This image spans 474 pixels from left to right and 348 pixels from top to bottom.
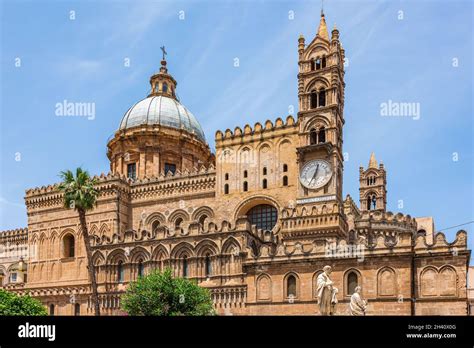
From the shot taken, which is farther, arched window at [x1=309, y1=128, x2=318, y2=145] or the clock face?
arched window at [x1=309, y1=128, x2=318, y2=145]

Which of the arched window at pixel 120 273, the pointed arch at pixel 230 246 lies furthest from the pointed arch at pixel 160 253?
the pointed arch at pixel 230 246

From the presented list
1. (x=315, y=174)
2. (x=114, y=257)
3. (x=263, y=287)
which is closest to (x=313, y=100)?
(x=315, y=174)

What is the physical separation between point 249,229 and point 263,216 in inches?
311

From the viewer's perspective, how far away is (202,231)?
159 feet

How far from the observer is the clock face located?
168 ft

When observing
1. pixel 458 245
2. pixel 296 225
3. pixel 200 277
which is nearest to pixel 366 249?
pixel 458 245

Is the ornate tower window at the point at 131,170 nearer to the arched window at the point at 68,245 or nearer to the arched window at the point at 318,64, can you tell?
the arched window at the point at 68,245

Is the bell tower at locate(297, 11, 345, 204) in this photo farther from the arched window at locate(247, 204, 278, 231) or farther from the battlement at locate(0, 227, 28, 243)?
the battlement at locate(0, 227, 28, 243)

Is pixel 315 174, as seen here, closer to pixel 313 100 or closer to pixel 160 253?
pixel 313 100

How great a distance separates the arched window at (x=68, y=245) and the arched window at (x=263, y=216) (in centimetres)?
1726

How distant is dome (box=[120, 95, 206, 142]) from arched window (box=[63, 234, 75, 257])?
50.2ft

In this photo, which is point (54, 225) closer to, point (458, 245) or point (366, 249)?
point (366, 249)

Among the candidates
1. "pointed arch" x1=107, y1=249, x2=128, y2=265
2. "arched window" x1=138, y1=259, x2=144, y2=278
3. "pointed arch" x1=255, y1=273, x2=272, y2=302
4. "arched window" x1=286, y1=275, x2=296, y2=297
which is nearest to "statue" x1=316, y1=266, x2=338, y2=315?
"arched window" x1=286, y1=275, x2=296, y2=297
